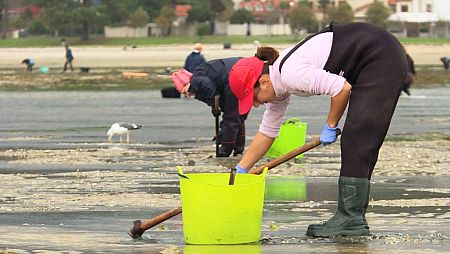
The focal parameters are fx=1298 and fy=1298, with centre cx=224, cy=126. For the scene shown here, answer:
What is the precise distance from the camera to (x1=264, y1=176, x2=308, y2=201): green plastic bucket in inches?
450

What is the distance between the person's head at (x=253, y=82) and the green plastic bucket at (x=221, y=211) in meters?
0.54

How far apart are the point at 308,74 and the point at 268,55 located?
1.47 feet

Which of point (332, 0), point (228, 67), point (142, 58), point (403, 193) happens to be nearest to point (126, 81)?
point (142, 58)

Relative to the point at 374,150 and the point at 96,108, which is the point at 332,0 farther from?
the point at 374,150

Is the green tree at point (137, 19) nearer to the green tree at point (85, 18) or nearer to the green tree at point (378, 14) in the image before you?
the green tree at point (85, 18)

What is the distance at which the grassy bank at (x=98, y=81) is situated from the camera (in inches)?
1816

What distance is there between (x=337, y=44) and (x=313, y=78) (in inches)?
18.2

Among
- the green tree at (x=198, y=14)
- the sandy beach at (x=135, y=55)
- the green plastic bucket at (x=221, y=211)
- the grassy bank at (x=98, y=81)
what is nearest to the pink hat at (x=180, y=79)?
the green plastic bucket at (x=221, y=211)

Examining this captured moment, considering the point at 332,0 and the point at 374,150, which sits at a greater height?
the point at 374,150

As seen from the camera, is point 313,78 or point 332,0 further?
point 332,0

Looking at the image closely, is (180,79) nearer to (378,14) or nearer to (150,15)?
(378,14)

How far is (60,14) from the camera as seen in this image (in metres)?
118

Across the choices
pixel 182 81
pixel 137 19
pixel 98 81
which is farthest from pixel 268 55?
pixel 137 19

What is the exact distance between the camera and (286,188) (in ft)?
40.1
